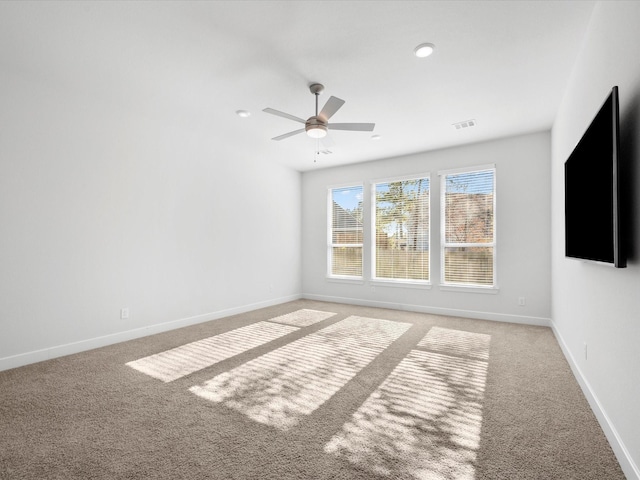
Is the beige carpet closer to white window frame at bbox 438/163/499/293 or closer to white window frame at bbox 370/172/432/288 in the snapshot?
white window frame at bbox 438/163/499/293

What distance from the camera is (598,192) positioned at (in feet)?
6.37

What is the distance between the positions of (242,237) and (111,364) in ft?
9.09

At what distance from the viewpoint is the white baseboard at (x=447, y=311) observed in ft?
15.2

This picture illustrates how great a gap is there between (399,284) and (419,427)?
3787mm

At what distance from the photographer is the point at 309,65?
2902 millimetres

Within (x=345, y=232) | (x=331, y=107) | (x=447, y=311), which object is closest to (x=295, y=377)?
(x=331, y=107)

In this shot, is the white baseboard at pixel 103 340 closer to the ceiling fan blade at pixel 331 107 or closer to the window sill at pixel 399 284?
the window sill at pixel 399 284

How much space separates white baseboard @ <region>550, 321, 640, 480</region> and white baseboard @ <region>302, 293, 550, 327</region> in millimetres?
1750

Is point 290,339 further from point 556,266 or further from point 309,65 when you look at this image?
point 556,266

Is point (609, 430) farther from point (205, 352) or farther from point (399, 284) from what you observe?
point (399, 284)

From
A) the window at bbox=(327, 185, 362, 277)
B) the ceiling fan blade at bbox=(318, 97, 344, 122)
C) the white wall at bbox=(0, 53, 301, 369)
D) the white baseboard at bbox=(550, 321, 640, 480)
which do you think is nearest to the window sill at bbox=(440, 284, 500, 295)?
the window at bbox=(327, 185, 362, 277)

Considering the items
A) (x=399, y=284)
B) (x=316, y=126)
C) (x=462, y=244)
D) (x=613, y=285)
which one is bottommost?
(x=399, y=284)

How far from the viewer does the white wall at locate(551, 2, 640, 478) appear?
61.9 inches

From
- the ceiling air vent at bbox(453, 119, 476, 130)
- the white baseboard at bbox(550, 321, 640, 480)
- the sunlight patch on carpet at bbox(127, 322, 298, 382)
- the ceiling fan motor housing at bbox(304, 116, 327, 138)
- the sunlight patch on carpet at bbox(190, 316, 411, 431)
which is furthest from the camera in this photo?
the ceiling air vent at bbox(453, 119, 476, 130)
